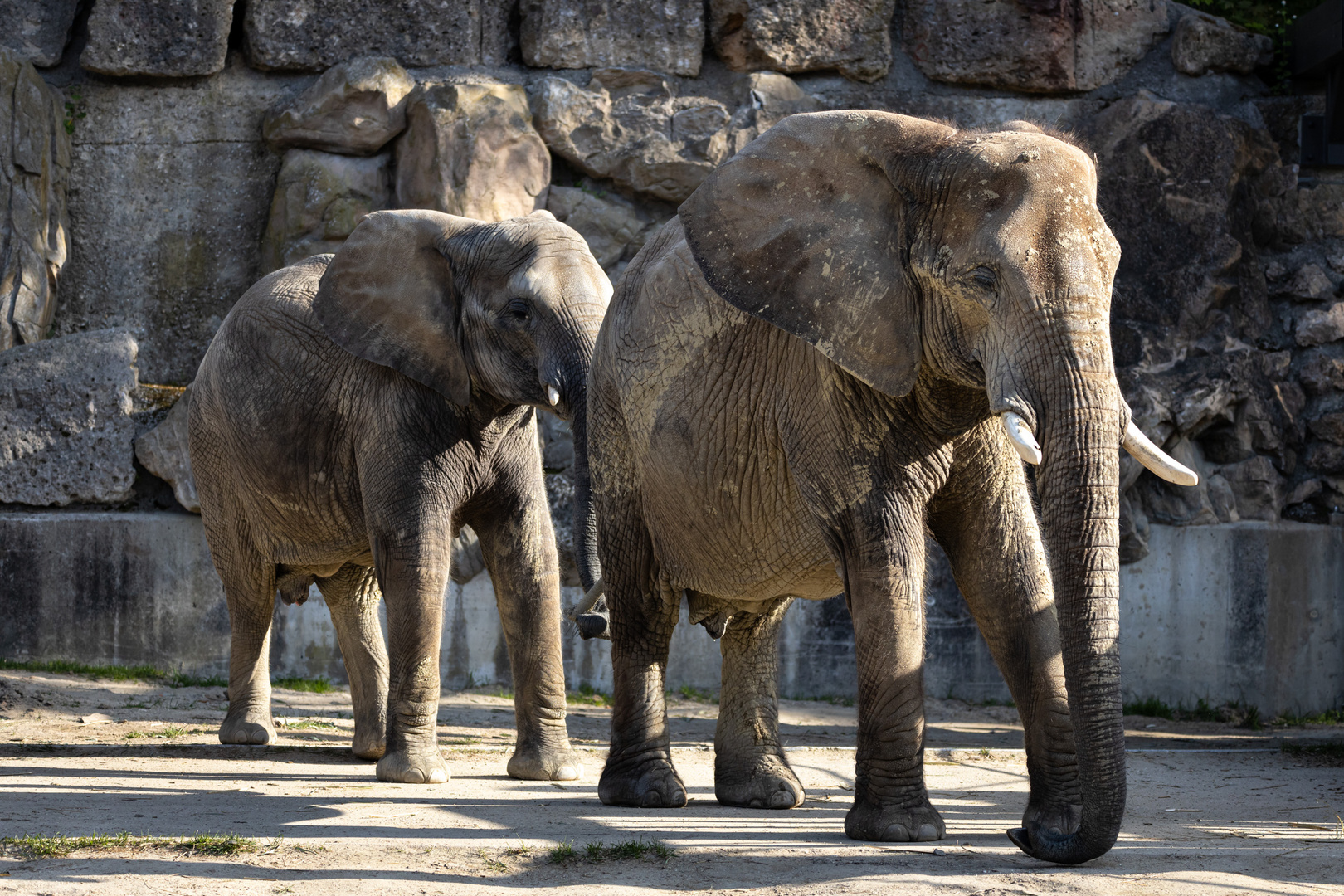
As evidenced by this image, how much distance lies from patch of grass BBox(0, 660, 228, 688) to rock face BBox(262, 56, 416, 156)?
3.50 meters

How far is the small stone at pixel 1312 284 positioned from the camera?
9.47 metres

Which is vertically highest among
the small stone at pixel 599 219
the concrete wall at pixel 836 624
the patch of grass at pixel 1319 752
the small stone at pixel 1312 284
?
the small stone at pixel 599 219

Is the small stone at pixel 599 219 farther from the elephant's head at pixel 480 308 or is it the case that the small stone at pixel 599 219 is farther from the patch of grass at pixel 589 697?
the elephant's head at pixel 480 308

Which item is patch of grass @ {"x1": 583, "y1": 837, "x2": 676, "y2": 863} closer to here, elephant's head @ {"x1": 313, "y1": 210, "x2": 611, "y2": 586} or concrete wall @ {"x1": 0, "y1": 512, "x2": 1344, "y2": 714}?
elephant's head @ {"x1": 313, "y1": 210, "x2": 611, "y2": 586}

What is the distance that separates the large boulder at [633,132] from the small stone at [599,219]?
0.18m

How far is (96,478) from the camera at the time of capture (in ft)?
29.1

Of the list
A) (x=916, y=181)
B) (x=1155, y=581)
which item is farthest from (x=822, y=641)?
(x=916, y=181)

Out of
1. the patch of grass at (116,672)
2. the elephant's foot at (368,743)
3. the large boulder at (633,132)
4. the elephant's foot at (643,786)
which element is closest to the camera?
the elephant's foot at (643,786)

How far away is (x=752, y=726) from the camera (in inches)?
219

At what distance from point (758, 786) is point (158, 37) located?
6.76 m

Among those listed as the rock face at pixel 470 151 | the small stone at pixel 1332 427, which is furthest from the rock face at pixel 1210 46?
the rock face at pixel 470 151

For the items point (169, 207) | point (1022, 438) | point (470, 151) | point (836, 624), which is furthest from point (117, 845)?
point (169, 207)

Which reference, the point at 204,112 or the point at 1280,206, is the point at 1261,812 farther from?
the point at 204,112

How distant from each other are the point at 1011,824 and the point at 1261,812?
44.8 inches
